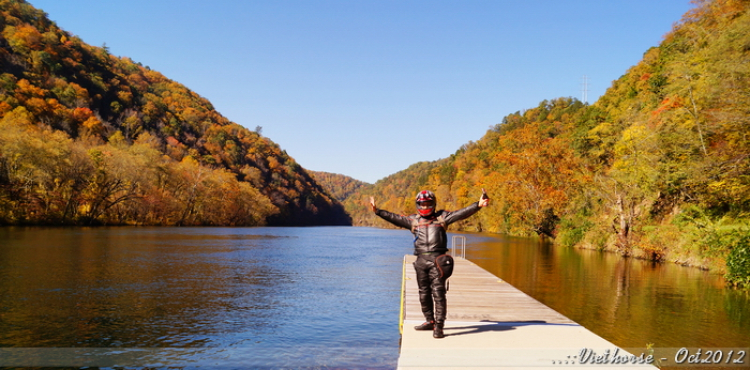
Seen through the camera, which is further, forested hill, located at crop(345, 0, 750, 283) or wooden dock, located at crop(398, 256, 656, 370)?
forested hill, located at crop(345, 0, 750, 283)

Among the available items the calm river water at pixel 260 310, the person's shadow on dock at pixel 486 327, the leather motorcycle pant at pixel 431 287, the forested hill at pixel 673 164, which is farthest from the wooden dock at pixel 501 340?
the forested hill at pixel 673 164

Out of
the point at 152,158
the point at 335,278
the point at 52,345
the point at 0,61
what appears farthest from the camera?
the point at 0,61

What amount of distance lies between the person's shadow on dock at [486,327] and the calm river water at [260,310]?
1.41 m

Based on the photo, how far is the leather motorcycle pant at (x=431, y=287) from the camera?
6770mm

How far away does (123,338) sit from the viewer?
9.41 metres

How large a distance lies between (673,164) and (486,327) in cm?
1739

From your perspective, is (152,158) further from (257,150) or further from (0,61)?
(257,150)

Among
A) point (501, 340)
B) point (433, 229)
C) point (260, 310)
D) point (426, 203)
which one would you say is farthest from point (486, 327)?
point (260, 310)

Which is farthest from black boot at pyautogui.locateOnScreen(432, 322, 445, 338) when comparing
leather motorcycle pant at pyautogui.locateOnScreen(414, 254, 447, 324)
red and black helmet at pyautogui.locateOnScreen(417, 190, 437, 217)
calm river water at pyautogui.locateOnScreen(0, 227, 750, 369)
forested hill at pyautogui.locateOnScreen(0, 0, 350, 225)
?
forested hill at pyautogui.locateOnScreen(0, 0, 350, 225)

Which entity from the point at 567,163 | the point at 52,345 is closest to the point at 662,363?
the point at 52,345

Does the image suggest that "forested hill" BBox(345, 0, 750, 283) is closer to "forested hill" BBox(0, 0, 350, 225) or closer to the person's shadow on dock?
the person's shadow on dock

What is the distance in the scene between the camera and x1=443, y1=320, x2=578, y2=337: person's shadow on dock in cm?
734

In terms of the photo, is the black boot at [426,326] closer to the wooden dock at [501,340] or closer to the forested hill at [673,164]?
the wooden dock at [501,340]

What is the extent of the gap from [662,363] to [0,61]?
9287 centimetres
